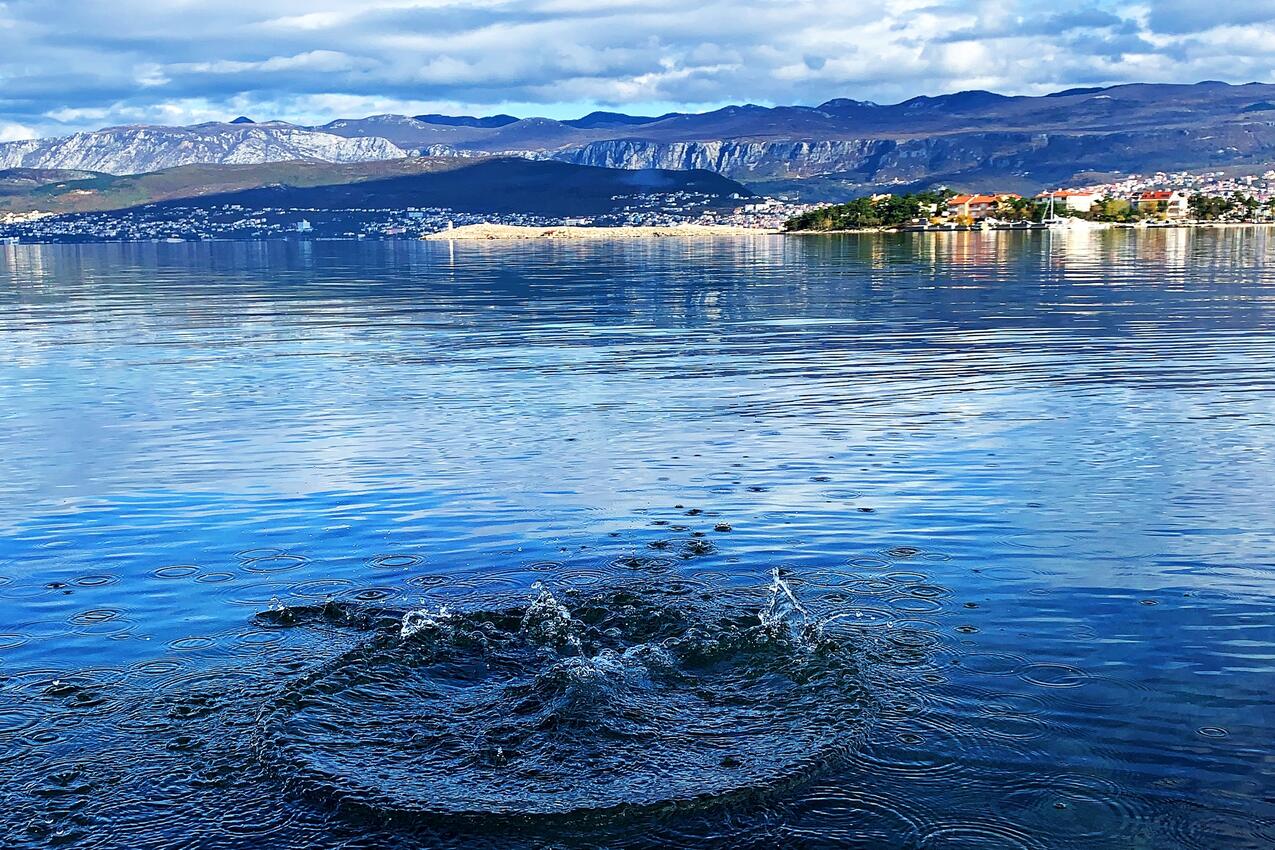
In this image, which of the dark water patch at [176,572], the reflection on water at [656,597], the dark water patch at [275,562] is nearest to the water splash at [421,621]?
the reflection on water at [656,597]

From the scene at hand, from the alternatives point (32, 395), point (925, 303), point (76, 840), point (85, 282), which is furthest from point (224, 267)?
point (76, 840)

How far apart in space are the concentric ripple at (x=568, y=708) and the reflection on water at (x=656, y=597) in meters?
0.06

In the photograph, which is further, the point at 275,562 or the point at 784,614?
the point at 275,562

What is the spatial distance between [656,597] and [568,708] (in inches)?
160

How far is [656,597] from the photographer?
59.9ft

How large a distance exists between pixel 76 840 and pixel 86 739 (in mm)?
2282

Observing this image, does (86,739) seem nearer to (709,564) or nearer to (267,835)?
(267,835)

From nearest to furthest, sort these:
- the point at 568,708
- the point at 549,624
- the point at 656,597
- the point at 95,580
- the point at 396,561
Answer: the point at 568,708 → the point at 549,624 → the point at 656,597 → the point at 95,580 → the point at 396,561

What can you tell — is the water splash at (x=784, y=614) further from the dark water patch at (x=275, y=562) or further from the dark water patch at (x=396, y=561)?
the dark water patch at (x=275, y=562)

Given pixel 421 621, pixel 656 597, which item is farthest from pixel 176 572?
pixel 656 597

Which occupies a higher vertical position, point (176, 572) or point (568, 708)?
point (176, 572)

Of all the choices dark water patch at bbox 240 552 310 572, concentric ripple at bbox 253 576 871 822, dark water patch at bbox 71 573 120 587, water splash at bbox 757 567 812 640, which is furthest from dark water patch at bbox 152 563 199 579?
water splash at bbox 757 567 812 640

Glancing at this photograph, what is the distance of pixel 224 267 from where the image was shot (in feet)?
546

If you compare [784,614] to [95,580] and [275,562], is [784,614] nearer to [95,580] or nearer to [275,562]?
[275,562]
